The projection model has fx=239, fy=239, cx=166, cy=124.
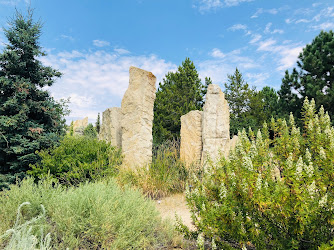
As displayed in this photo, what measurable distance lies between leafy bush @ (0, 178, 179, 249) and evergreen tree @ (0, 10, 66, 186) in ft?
9.94

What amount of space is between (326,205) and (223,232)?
101 centimetres

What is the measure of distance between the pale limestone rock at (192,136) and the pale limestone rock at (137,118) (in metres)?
1.17

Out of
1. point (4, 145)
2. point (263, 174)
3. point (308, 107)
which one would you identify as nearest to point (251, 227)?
point (263, 174)

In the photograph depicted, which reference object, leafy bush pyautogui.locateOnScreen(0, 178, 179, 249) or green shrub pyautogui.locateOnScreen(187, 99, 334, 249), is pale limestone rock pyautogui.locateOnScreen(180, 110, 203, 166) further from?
green shrub pyautogui.locateOnScreen(187, 99, 334, 249)

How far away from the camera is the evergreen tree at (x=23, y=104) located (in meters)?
5.75

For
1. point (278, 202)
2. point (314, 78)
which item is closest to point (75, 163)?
point (278, 202)

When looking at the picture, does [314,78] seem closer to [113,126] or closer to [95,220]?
[113,126]

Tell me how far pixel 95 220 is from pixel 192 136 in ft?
17.9

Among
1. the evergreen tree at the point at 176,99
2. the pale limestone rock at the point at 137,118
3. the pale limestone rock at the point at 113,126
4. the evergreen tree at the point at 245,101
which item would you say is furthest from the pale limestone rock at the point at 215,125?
the evergreen tree at the point at 245,101

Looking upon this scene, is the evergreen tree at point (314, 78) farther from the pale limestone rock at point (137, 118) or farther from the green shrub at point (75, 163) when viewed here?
the green shrub at point (75, 163)

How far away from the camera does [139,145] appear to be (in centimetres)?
679

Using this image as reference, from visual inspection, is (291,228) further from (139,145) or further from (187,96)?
(187,96)

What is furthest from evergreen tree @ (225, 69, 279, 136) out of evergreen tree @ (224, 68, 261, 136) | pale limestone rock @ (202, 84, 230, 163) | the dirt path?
the dirt path

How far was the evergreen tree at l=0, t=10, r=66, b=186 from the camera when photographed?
575cm
